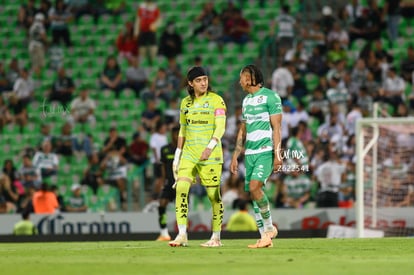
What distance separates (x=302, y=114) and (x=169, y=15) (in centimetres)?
745

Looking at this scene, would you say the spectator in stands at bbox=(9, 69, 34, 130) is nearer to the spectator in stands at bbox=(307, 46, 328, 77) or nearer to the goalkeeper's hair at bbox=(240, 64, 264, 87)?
the spectator in stands at bbox=(307, 46, 328, 77)

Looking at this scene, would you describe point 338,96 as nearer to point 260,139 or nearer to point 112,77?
point 112,77

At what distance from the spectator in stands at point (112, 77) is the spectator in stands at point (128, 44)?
0.93 m

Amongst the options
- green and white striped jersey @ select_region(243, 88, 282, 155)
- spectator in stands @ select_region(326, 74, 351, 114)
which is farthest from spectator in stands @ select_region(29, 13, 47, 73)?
green and white striped jersey @ select_region(243, 88, 282, 155)

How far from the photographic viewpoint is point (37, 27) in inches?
1389

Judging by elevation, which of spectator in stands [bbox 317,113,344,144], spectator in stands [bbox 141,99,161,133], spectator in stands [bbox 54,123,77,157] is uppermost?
spectator in stands [bbox 141,99,161,133]

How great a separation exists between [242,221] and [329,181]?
260 centimetres

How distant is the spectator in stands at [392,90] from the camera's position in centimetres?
3003

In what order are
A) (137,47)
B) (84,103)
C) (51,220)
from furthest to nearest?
(137,47) → (84,103) → (51,220)

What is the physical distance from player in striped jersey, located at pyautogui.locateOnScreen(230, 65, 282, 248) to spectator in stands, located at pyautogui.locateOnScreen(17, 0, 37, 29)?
20.8 metres

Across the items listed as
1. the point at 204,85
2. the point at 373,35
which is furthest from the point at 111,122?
the point at 204,85

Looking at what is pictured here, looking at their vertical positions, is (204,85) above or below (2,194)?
above

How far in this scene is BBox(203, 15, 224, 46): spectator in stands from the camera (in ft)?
112

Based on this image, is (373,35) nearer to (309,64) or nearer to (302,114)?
(309,64)
